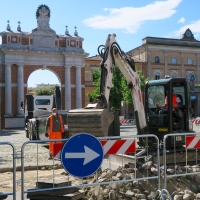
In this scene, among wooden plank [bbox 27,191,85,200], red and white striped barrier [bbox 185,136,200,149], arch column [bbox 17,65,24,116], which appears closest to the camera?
wooden plank [bbox 27,191,85,200]

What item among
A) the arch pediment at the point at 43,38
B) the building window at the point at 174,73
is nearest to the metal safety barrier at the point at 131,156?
the arch pediment at the point at 43,38

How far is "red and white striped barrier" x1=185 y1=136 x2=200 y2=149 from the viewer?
762 cm

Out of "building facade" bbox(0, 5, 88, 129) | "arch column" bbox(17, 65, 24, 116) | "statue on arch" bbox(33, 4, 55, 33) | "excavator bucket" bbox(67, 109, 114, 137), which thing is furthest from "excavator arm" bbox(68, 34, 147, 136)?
"statue on arch" bbox(33, 4, 55, 33)

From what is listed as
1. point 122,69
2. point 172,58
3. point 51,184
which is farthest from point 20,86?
point 51,184

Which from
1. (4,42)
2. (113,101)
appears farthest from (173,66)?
(4,42)

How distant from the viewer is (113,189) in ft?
23.2

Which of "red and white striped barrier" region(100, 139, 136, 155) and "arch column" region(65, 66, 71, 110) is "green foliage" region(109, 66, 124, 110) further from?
"red and white striped barrier" region(100, 139, 136, 155)

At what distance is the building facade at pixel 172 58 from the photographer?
183 ft

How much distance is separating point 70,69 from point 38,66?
3.97 metres

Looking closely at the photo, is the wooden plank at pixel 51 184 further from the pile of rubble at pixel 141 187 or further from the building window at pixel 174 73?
the building window at pixel 174 73

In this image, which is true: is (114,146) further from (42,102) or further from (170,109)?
(42,102)

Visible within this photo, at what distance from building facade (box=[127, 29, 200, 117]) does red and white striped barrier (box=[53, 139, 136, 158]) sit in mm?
49432

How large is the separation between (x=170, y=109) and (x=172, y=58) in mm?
49424

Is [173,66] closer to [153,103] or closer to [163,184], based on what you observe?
[153,103]
